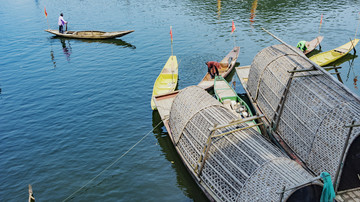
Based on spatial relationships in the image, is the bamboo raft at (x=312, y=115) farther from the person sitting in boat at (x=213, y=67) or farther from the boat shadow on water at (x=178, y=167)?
the boat shadow on water at (x=178, y=167)

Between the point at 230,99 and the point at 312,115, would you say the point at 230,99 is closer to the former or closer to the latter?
the point at 230,99

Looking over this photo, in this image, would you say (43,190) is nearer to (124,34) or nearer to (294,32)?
(124,34)

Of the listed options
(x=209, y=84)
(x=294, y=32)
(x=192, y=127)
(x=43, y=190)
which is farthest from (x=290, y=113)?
(x=294, y=32)

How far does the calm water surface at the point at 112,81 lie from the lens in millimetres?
13016

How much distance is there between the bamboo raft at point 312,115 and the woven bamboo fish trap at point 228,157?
1.44m

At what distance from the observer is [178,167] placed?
13.5m

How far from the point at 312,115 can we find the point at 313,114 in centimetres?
7

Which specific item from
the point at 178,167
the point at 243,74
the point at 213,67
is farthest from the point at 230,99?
the point at 178,167

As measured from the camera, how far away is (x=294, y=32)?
31.9m

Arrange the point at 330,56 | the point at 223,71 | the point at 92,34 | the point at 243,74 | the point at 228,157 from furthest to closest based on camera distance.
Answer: the point at 92,34
the point at 330,56
the point at 223,71
the point at 243,74
the point at 228,157

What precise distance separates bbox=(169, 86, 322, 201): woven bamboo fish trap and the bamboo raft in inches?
56.8

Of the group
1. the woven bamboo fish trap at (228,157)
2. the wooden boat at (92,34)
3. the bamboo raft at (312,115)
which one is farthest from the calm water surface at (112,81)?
the bamboo raft at (312,115)

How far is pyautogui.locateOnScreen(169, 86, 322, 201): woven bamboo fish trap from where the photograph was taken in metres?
8.28

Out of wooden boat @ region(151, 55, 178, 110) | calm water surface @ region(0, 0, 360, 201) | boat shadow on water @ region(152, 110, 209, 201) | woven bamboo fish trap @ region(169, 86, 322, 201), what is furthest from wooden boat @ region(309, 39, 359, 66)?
boat shadow on water @ region(152, 110, 209, 201)
